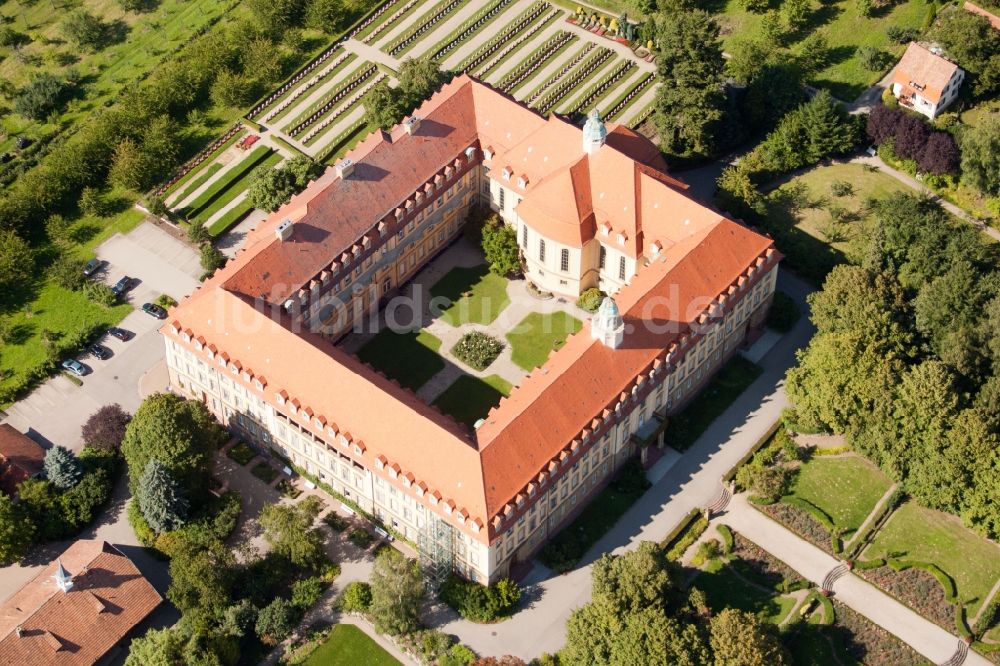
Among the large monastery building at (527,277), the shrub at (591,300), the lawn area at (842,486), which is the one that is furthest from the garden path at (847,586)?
the shrub at (591,300)

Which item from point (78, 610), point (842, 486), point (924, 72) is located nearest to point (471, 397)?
point (842, 486)

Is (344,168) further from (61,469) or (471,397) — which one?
(61,469)

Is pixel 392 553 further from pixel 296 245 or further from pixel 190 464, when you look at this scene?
pixel 296 245

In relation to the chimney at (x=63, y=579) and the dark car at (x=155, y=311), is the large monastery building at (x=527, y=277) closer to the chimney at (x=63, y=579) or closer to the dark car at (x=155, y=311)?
the dark car at (x=155, y=311)

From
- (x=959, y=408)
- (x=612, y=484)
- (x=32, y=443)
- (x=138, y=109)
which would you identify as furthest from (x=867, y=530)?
(x=138, y=109)

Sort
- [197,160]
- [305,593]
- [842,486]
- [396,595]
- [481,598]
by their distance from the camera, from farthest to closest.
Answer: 1. [197,160]
2. [842,486]
3. [305,593]
4. [481,598]
5. [396,595]

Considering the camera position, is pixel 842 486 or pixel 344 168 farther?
→ pixel 344 168

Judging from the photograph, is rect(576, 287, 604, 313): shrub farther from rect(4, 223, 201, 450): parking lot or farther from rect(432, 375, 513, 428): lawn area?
rect(4, 223, 201, 450): parking lot
